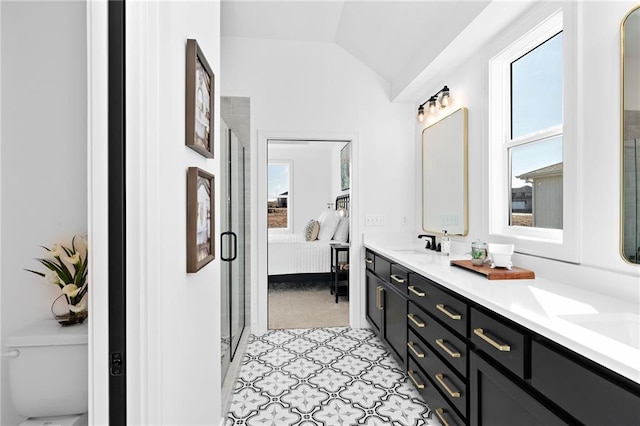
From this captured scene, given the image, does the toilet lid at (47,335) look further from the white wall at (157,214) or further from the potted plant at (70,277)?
the white wall at (157,214)

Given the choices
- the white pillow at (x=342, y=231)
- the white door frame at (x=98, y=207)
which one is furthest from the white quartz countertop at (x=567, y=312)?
the white pillow at (x=342, y=231)

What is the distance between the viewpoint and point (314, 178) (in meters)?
6.84

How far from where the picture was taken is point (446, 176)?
9.64 feet

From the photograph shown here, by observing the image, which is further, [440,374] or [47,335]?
[440,374]

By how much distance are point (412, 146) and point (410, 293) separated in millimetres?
1835

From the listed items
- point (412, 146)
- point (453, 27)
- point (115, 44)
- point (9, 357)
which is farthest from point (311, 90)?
point (9, 357)

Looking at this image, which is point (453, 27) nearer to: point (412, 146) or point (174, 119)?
point (412, 146)

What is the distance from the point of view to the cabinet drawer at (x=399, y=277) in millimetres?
2365

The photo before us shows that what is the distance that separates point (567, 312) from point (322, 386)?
5.36ft

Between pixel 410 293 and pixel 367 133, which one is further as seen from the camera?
pixel 367 133

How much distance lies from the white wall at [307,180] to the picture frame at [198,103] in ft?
17.1

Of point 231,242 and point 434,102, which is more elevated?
point 434,102

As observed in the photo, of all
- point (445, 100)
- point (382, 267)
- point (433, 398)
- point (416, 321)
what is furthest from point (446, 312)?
point (445, 100)

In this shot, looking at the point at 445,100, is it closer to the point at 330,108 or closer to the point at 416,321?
the point at 330,108
